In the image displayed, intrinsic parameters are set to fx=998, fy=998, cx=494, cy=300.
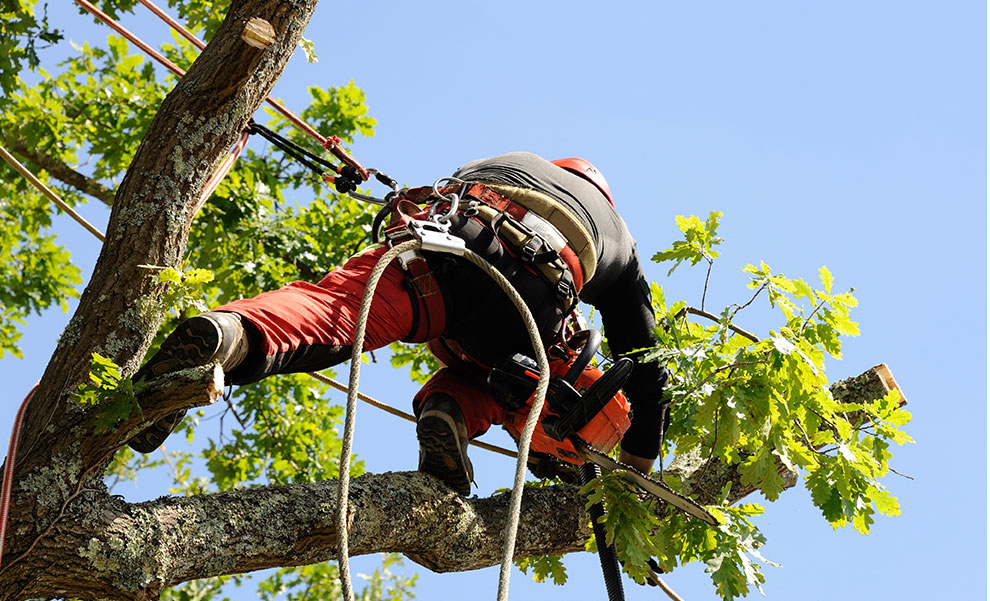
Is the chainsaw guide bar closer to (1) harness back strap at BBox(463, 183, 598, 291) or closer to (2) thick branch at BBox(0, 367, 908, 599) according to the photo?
(2) thick branch at BBox(0, 367, 908, 599)

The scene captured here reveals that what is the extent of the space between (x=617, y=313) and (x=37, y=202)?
6.71 meters

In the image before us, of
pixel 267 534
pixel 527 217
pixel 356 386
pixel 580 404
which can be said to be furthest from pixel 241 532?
pixel 527 217

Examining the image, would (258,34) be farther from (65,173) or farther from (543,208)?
(65,173)

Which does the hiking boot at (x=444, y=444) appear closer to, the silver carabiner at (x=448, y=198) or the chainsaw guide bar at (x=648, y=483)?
the chainsaw guide bar at (x=648, y=483)

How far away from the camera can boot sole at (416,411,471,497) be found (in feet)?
11.5

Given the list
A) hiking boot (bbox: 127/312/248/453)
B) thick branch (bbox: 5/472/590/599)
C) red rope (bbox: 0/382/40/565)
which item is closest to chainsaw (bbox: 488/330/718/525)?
thick branch (bbox: 5/472/590/599)

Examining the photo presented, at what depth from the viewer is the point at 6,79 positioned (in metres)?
5.27

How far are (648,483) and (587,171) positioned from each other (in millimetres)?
1249

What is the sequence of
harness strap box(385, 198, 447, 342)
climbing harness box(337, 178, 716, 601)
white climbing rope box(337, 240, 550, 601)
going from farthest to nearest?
harness strap box(385, 198, 447, 342)
climbing harness box(337, 178, 716, 601)
white climbing rope box(337, 240, 550, 601)

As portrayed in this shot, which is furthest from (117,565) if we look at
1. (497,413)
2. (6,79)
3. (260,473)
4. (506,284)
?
(260,473)

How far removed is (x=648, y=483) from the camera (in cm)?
357

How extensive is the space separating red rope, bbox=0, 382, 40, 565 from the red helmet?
6.93 feet

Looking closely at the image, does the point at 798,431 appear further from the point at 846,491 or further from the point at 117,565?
the point at 117,565

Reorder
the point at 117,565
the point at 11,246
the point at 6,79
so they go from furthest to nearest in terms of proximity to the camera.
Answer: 1. the point at 11,246
2. the point at 6,79
3. the point at 117,565
